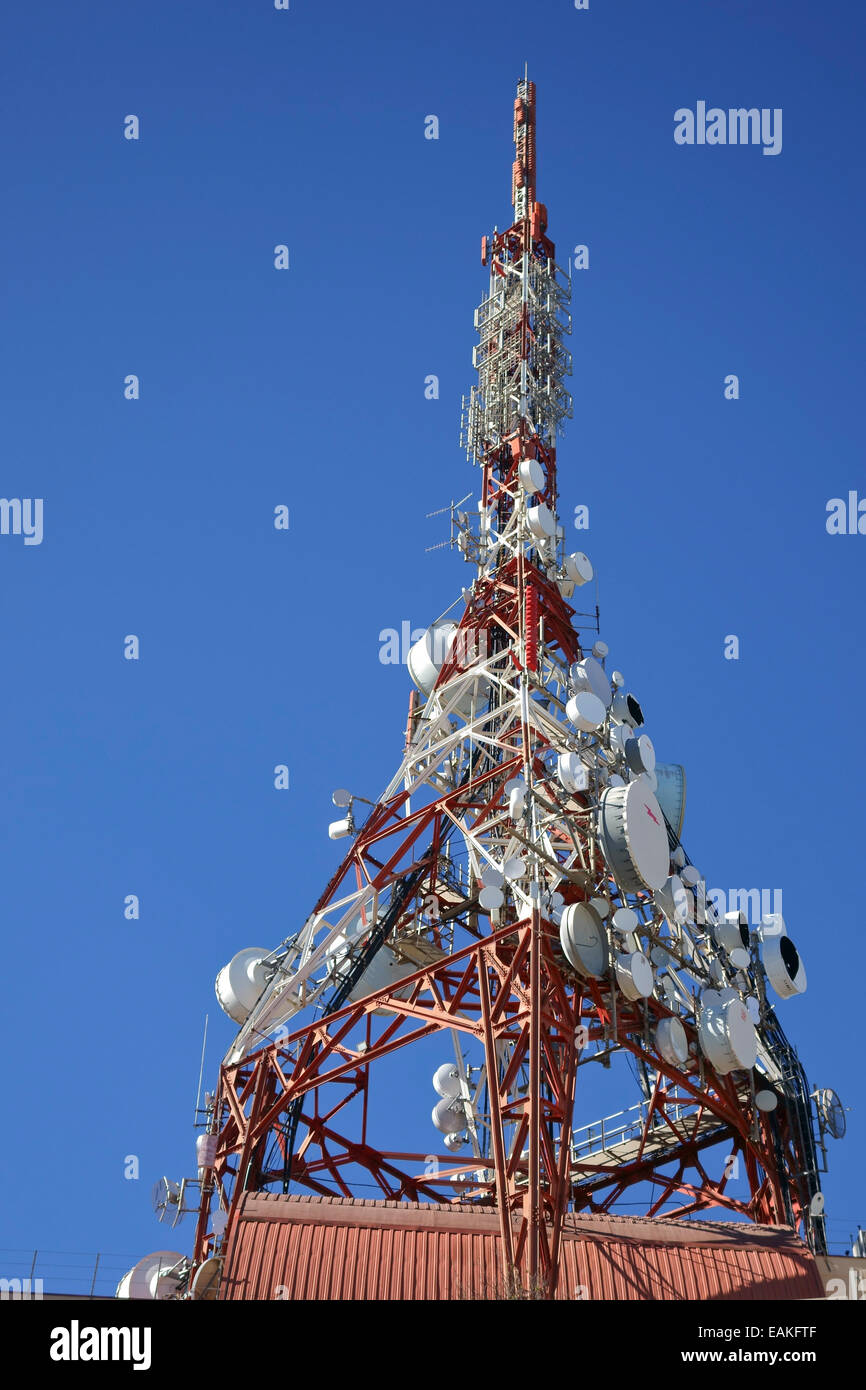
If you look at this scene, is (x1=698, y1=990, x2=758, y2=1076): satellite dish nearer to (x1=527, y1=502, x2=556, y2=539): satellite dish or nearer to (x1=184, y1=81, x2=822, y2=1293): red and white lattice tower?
(x1=184, y1=81, x2=822, y2=1293): red and white lattice tower

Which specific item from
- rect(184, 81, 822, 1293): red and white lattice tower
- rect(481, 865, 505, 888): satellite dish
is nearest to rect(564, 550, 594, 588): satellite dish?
rect(184, 81, 822, 1293): red and white lattice tower

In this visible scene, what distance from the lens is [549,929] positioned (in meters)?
34.4

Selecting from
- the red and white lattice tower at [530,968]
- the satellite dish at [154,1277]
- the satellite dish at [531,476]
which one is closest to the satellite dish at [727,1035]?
the red and white lattice tower at [530,968]

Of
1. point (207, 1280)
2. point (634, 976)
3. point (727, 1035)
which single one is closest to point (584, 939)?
point (634, 976)

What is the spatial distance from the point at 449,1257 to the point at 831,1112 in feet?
43.8

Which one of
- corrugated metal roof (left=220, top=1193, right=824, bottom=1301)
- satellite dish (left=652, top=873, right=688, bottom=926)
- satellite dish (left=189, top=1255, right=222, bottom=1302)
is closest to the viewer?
corrugated metal roof (left=220, top=1193, right=824, bottom=1301)

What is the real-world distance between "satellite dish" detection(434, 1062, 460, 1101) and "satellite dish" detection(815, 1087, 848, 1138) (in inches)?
407

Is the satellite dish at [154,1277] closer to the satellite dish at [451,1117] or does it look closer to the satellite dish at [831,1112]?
the satellite dish at [451,1117]

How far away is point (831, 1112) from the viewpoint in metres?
39.3

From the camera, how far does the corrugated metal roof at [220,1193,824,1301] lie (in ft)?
99.0

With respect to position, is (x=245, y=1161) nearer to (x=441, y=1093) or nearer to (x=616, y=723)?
(x=441, y=1093)

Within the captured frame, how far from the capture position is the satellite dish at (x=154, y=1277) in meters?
33.2
